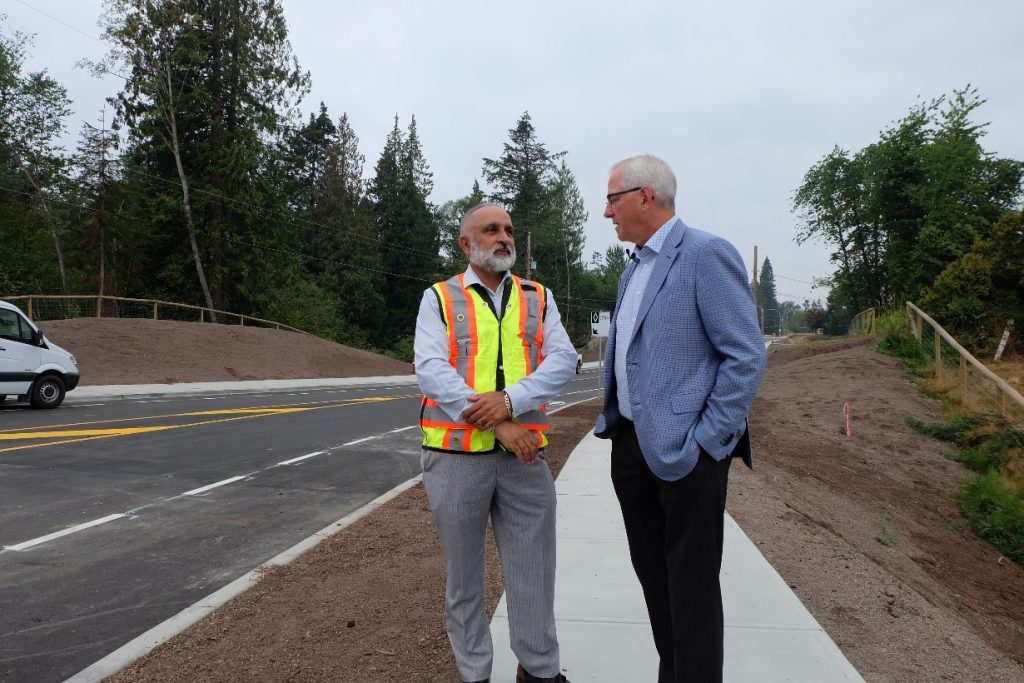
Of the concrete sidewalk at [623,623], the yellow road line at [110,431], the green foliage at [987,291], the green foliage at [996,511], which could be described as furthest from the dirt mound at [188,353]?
the green foliage at [987,291]

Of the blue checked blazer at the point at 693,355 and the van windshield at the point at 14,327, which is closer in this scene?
the blue checked blazer at the point at 693,355

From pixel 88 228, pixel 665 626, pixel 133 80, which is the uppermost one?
pixel 133 80

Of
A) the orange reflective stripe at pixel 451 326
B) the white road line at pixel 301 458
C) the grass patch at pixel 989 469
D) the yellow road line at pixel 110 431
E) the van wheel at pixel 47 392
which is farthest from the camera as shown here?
the van wheel at pixel 47 392

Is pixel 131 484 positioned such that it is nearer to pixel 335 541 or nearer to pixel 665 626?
pixel 335 541

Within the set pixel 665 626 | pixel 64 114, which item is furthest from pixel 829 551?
pixel 64 114

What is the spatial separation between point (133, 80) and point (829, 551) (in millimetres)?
41463

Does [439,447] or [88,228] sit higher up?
[88,228]

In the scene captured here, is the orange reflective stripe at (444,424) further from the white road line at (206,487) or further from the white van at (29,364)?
the white van at (29,364)

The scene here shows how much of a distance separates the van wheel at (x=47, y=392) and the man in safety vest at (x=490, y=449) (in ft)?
51.7

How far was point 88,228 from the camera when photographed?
39.9 meters

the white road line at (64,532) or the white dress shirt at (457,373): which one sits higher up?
the white dress shirt at (457,373)

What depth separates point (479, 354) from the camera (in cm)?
311

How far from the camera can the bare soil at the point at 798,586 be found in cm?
379

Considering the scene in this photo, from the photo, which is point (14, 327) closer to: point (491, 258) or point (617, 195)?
point (491, 258)
